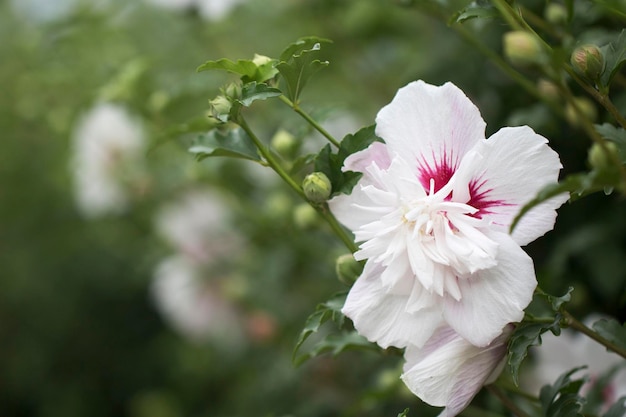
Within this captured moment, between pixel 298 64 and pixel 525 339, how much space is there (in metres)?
0.23

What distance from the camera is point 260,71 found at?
561 millimetres

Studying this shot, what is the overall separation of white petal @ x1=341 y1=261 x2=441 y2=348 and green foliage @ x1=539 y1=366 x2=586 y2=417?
0.11 meters

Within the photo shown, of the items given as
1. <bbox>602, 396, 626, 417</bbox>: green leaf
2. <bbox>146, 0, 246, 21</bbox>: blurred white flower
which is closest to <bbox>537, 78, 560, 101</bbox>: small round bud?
<bbox>602, 396, 626, 417</bbox>: green leaf

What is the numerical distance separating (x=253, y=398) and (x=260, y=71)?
81cm

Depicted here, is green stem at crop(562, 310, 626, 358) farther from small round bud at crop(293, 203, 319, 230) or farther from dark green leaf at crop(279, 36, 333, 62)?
small round bud at crop(293, 203, 319, 230)

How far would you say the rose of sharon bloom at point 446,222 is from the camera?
49 centimetres

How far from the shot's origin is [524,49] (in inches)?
19.3

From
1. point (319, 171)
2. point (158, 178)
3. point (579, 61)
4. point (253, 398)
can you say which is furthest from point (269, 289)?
point (579, 61)

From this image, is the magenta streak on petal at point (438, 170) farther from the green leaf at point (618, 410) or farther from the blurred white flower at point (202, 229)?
the blurred white flower at point (202, 229)

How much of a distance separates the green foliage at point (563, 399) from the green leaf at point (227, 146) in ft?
0.84

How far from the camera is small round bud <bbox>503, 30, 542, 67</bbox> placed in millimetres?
471

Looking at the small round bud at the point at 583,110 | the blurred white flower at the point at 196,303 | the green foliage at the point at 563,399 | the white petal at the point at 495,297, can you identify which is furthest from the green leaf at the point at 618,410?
the blurred white flower at the point at 196,303

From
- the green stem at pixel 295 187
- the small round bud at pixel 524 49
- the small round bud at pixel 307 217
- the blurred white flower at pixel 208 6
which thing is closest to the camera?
the small round bud at pixel 524 49

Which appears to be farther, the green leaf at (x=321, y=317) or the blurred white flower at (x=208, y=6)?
the blurred white flower at (x=208, y=6)
